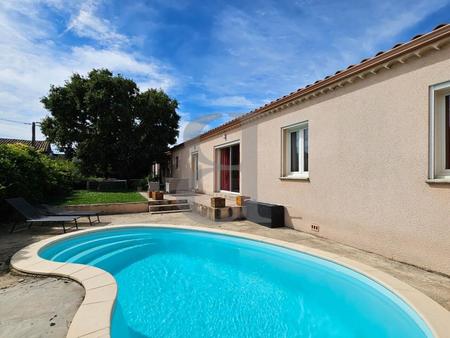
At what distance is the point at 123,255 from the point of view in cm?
821

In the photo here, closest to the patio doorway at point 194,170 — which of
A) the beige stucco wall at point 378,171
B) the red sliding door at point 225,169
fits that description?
the red sliding door at point 225,169

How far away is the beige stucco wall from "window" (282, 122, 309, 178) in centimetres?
41

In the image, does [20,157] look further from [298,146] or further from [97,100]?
[97,100]

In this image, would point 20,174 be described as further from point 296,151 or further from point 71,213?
point 296,151

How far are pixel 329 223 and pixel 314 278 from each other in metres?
2.67

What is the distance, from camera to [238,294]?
552 centimetres

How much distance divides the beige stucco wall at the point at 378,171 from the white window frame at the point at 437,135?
0.36 feet

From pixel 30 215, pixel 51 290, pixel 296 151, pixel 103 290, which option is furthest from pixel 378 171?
pixel 30 215

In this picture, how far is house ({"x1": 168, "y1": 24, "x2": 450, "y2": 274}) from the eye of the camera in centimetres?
553

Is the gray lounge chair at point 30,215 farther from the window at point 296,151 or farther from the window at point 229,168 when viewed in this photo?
the window at point 296,151

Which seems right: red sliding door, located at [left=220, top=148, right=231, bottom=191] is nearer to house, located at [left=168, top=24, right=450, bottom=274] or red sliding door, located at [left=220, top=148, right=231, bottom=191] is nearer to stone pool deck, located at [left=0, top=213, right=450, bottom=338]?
house, located at [left=168, top=24, right=450, bottom=274]

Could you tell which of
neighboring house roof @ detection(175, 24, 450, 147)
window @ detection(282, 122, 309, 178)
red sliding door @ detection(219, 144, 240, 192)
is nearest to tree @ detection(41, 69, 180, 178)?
red sliding door @ detection(219, 144, 240, 192)

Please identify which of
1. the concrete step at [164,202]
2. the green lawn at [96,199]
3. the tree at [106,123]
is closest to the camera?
the green lawn at [96,199]

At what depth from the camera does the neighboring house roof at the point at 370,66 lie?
5.30 m
